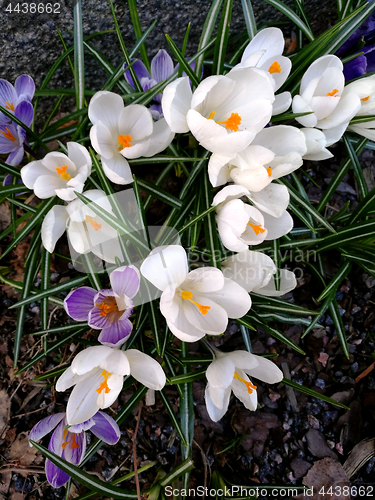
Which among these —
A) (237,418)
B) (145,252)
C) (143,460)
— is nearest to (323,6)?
(145,252)

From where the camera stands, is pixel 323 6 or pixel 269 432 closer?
pixel 269 432

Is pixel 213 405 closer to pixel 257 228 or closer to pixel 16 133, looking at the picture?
pixel 257 228

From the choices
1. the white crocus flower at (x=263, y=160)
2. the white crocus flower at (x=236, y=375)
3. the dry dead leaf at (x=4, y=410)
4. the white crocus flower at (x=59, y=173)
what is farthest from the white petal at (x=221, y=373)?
the dry dead leaf at (x=4, y=410)

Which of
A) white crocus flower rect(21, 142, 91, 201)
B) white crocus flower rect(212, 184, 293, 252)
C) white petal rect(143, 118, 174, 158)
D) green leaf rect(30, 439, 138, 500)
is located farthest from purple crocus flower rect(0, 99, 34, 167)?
green leaf rect(30, 439, 138, 500)

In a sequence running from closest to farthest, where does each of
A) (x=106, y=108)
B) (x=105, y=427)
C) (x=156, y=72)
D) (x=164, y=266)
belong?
(x=164, y=266) → (x=106, y=108) → (x=105, y=427) → (x=156, y=72)

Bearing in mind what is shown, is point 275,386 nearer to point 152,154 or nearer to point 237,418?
point 237,418

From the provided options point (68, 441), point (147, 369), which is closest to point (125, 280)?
point (147, 369)

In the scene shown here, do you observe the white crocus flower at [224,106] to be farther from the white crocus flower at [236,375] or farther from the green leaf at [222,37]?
the white crocus flower at [236,375]
